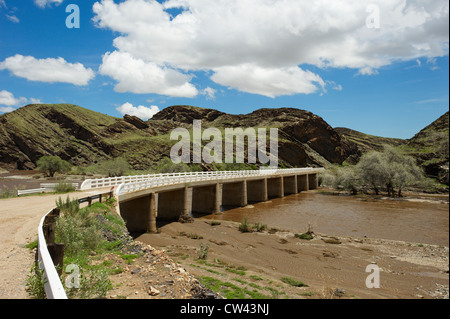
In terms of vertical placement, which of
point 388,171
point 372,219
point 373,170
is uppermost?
point 373,170

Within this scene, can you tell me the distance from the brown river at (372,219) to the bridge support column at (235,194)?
1431 millimetres

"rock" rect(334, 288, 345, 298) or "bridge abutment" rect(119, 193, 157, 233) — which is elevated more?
"bridge abutment" rect(119, 193, 157, 233)

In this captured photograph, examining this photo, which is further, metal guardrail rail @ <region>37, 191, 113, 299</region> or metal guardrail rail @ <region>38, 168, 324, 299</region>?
metal guardrail rail @ <region>38, 168, 324, 299</region>

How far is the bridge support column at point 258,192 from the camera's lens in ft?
142

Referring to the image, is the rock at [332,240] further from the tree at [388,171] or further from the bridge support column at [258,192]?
the tree at [388,171]

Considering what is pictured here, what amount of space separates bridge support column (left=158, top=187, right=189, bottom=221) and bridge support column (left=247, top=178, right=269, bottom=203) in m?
19.1

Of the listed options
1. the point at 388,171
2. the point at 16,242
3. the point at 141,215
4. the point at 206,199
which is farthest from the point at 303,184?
the point at 16,242

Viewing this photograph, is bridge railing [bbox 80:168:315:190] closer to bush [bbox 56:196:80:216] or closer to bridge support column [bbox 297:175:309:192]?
bridge support column [bbox 297:175:309:192]

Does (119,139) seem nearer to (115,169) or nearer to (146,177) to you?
(115,169)

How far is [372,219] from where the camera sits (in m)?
27.5

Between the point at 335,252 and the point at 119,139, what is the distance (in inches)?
A: 5082

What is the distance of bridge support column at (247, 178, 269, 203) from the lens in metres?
→ 43.2

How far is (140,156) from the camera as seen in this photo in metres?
98.9

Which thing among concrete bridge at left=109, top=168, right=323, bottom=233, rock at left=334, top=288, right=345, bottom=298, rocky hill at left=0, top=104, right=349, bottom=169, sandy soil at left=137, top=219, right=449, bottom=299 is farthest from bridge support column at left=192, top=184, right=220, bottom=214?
rocky hill at left=0, top=104, right=349, bottom=169
